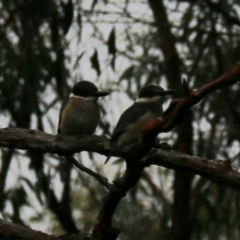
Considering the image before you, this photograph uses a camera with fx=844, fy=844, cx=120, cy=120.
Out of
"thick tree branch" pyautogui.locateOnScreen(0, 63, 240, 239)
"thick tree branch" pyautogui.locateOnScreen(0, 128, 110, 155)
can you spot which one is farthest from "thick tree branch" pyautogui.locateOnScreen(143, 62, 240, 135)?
"thick tree branch" pyautogui.locateOnScreen(0, 128, 110, 155)

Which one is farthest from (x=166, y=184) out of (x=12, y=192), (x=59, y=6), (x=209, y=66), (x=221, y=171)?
(x=221, y=171)

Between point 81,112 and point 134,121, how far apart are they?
1009 millimetres

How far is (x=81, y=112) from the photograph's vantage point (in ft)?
16.0

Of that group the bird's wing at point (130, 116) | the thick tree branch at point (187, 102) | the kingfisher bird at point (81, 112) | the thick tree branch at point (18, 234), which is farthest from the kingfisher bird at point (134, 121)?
the thick tree branch at point (187, 102)

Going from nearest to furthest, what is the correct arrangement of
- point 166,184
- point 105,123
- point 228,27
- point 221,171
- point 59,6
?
point 221,171, point 59,6, point 105,123, point 228,27, point 166,184

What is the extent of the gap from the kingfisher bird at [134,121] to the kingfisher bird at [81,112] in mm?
621

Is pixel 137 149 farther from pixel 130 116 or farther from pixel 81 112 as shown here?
pixel 81 112

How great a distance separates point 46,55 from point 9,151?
795mm

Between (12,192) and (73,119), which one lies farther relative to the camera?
(12,192)

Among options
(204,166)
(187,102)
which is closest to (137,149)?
(187,102)

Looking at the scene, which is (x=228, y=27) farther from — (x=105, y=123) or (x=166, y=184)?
(x=166, y=184)

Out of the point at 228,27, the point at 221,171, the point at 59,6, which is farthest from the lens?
the point at 228,27

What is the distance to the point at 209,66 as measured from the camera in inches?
256

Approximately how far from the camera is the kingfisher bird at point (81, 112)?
15.6ft
